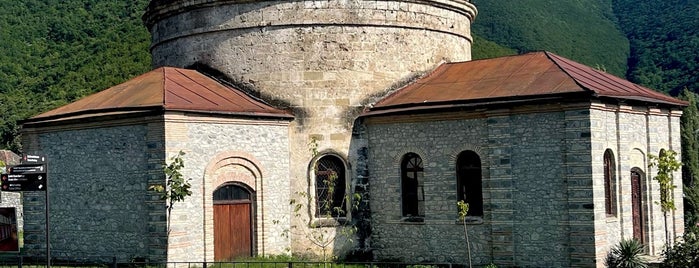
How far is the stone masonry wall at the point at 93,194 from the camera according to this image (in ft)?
54.0

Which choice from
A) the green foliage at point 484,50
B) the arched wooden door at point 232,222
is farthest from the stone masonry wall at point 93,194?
the green foliage at point 484,50

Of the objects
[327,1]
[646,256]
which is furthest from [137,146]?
[646,256]

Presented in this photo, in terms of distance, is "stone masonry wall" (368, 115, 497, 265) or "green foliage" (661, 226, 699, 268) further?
"stone masonry wall" (368, 115, 497, 265)

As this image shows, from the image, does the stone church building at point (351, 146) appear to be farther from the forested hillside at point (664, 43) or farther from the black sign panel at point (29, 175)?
the forested hillside at point (664, 43)

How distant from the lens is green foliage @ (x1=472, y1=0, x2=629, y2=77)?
59.6 m

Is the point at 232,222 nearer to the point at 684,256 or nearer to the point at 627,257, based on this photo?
the point at 627,257

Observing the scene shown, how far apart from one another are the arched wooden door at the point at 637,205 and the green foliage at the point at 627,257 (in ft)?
6.52

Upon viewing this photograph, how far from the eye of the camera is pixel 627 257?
1584 centimetres

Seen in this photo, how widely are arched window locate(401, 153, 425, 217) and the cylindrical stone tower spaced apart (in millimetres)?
1274

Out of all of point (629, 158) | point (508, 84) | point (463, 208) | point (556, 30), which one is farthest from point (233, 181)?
point (556, 30)

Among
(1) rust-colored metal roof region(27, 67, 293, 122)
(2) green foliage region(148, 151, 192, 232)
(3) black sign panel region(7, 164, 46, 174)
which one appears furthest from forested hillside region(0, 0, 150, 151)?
(3) black sign panel region(7, 164, 46, 174)

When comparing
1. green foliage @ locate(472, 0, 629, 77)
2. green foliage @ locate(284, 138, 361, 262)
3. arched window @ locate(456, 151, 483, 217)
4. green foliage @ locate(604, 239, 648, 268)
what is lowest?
green foliage @ locate(604, 239, 648, 268)

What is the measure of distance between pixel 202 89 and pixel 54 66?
37.5 meters

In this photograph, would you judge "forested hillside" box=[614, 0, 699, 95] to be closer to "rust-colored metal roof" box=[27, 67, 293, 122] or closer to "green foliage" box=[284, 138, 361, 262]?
"green foliage" box=[284, 138, 361, 262]
